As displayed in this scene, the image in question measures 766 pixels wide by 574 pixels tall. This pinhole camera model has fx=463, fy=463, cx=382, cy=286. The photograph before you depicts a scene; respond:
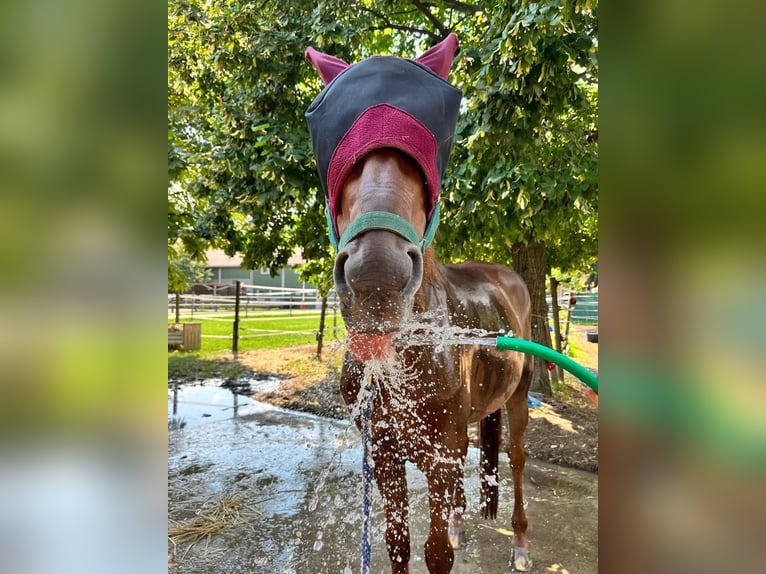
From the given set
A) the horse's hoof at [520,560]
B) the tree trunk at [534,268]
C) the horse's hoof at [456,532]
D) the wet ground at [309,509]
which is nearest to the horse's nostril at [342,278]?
the wet ground at [309,509]

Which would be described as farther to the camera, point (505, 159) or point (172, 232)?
point (172, 232)

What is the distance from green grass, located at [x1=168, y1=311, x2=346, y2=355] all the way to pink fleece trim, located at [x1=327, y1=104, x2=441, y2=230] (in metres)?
7.92

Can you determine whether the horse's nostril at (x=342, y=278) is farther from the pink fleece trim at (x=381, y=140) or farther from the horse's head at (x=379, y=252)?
the pink fleece trim at (x=381, y=140)

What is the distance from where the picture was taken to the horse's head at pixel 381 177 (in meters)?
1.23

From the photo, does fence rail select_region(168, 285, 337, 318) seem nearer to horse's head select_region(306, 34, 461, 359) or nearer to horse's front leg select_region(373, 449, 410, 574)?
horse's front leg select_region(373, 449, 410, 574)

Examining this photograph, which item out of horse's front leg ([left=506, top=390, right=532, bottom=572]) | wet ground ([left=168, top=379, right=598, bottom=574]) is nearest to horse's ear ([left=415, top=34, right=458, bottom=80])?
wet ground ([left=168, top=379, right=598, bottom=574])

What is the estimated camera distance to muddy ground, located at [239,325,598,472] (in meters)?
4.72
